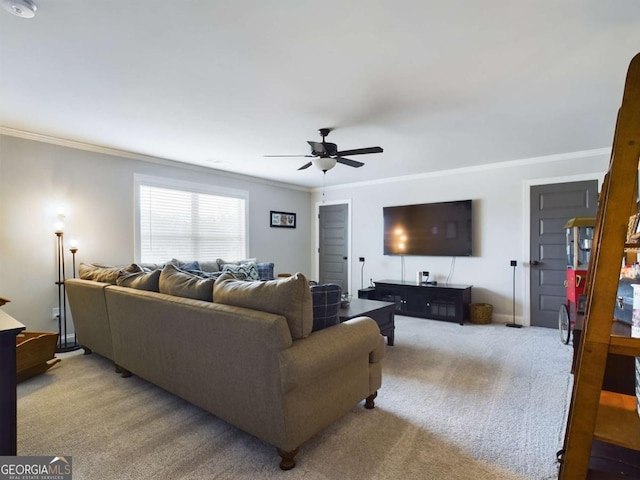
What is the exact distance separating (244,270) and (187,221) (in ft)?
4.01

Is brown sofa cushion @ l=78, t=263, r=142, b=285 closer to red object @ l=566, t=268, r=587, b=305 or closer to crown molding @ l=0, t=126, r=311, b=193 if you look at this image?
crown molding @ l=0, t=126, r=311, b=193

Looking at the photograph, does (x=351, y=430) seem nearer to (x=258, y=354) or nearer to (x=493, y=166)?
(x=258, y=354)

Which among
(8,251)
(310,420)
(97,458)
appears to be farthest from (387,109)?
(8,251)

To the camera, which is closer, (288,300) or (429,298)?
(288,300)

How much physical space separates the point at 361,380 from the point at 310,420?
0.52 m

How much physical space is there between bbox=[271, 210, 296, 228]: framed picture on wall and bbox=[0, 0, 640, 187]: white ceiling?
256 centimetres

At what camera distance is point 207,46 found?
2.10 metres

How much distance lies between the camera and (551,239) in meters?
4.60

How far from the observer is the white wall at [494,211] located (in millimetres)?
4589

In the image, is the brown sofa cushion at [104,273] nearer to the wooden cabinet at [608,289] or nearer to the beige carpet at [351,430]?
the beige carpet at [351,430]

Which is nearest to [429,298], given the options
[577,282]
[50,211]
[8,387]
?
[577,282]

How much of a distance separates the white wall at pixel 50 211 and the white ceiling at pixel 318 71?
0.36 m

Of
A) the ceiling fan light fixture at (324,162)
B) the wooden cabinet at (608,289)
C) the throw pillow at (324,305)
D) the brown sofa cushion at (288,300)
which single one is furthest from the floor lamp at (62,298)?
the wooden cabinet at (608,289)

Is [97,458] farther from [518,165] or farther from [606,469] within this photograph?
[518,165]
